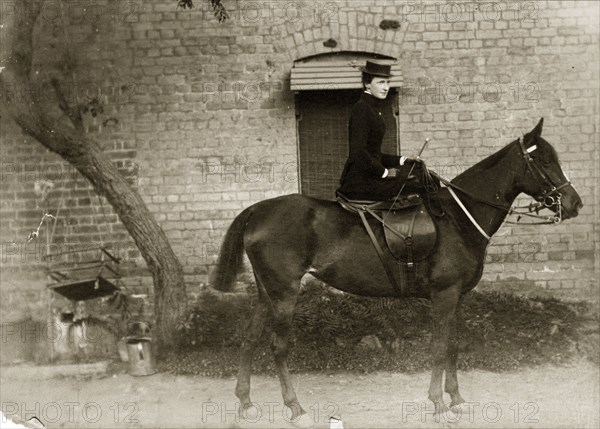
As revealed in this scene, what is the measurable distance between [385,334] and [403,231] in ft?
6.53

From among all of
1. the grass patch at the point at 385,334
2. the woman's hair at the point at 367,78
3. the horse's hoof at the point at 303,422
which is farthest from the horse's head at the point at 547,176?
the horse's hoof at the point at 303,422

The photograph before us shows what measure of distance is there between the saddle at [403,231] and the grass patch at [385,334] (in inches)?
62.9

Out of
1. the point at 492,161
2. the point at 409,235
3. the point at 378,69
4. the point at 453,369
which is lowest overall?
the point at 453,369

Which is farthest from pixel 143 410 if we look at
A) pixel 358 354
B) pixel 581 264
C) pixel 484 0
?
pixel 484 0

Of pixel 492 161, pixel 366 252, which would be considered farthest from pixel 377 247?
pixel 492 161

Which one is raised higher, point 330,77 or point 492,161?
point 330,77

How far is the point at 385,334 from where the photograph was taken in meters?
7.20

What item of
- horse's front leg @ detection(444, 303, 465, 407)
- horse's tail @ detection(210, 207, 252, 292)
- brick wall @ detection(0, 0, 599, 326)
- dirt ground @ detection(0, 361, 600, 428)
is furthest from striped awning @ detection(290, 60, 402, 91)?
dirt ground @ detection(0, 361, 600, 428)

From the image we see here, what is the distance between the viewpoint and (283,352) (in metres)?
5.64

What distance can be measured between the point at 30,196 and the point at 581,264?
6.25 metres

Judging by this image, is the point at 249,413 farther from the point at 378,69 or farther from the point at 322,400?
the point at 378,69

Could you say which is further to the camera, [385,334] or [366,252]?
[385,334]

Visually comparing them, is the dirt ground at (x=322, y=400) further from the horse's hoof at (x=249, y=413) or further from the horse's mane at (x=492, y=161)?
the horse's mane at (x=492, y=161)

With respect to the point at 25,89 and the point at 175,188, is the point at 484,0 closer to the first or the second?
the point at 175,188
